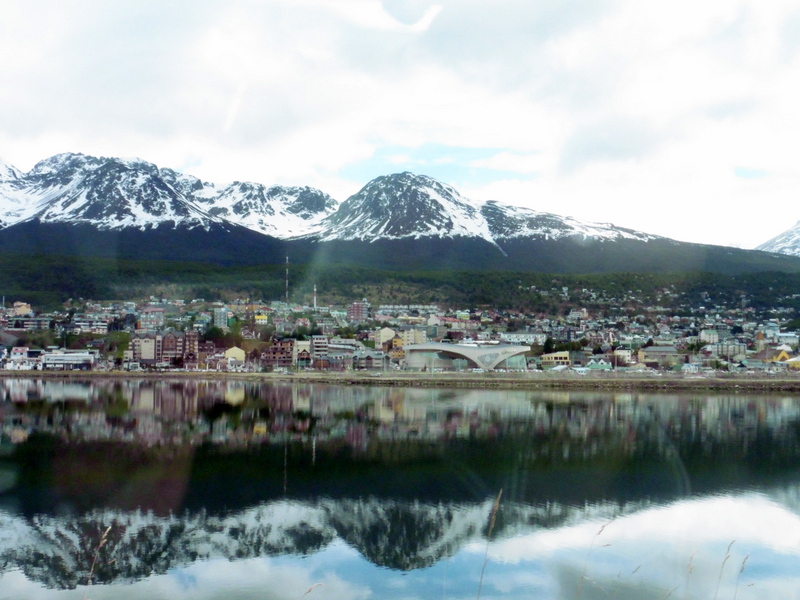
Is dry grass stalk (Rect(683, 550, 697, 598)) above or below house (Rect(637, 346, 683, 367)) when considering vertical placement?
above

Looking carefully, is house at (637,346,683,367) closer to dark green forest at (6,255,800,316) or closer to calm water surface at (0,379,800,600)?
dark green forest at (6,255,800,316)

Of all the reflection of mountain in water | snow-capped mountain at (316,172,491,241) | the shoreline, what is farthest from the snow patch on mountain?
the reflection of mountain in water

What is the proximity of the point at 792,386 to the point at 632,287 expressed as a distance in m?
30.2

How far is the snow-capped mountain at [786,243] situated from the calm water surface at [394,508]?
352 ft

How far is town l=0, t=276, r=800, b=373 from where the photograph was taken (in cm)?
3170

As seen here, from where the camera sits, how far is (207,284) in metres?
49.2

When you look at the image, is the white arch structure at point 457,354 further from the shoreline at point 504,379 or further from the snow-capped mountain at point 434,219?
the snow-capped mountain at point 434,219

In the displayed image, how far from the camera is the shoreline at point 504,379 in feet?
79.3

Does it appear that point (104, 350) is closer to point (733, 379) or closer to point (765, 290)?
point (733, 379)

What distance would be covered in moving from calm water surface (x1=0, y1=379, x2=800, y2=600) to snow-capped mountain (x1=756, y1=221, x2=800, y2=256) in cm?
10742

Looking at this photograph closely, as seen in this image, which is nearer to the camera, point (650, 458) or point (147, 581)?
point (147, 581)

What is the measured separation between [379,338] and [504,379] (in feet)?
37.7

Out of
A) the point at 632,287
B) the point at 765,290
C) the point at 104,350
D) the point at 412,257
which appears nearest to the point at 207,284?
the point at 104,350

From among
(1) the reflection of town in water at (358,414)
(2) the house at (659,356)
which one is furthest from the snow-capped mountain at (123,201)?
(1) the reflection of town in water at (358,414)
